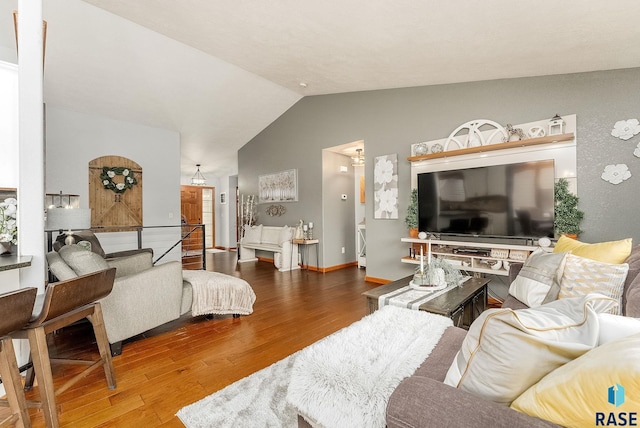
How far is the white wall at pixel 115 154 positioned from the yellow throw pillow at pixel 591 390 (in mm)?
6494

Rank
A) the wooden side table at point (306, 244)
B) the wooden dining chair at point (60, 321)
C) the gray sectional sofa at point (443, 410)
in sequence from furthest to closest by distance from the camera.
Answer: the wooden side table at point (306, 244) → the wooden dining chair at point (60, 321) → the gray sectional sofa at point (443, 410)

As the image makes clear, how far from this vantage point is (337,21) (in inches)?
111

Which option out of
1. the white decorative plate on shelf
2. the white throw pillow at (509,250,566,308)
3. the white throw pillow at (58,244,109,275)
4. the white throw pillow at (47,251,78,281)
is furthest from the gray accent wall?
the white throw pillow at (47,251,78,281)

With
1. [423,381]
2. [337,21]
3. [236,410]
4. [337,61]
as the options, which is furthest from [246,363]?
[337,61]

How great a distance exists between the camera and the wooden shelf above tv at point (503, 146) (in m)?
3.19

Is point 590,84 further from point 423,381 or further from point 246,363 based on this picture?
point 246,363

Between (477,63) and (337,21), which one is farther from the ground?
(337,21)

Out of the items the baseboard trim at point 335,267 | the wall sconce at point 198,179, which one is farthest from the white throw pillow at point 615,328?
the wall sconce at point 198,179

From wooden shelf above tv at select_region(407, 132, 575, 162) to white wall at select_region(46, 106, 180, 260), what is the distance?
490 cm

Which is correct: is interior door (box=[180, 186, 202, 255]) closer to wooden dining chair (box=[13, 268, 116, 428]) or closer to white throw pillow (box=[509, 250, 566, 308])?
wooden dining chair (box=[13, 268, 116, 428])

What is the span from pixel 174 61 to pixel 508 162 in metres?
4.68

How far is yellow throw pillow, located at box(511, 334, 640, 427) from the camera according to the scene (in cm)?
61

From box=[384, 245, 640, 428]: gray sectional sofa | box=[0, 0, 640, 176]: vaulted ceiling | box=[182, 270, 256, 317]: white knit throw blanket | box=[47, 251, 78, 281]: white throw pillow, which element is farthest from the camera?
box=[182, 270, 256, 317]: white knit throw blanket

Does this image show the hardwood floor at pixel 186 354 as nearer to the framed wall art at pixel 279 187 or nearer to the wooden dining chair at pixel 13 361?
the wooden dining chair at pixel 13 361
